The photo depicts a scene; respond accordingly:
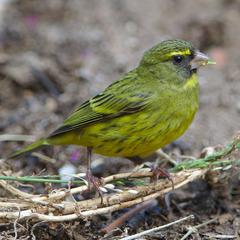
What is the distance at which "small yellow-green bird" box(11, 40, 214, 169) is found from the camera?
488cm

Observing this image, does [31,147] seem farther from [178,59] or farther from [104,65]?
[104,65]

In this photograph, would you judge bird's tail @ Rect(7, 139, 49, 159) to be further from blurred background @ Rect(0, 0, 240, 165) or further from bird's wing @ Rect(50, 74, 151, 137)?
blurred background @ Rect(0, 0, 240, 165)

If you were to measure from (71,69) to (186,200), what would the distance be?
102 inches

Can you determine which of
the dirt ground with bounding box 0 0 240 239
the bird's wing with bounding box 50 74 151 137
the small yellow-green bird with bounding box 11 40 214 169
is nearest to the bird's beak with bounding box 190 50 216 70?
the small yellow-green bird with bounding box 11 40 214 169

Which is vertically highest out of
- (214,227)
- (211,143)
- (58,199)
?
(211,143)

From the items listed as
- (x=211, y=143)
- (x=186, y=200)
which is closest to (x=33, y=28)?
(x=211, y=143)

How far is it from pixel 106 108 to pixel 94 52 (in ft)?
7.86

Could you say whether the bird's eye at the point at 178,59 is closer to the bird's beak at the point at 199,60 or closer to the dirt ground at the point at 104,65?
the bird's beak at the point at 199,60

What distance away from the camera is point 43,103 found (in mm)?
6762

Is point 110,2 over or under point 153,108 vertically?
over

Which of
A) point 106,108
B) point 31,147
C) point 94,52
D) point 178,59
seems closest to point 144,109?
point 106,108

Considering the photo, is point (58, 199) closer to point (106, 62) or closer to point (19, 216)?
point (19, 216)

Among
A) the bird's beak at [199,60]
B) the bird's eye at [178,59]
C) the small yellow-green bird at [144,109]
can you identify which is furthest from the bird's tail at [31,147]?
the bird's beak at [199,60]

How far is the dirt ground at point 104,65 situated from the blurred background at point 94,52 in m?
0.01
